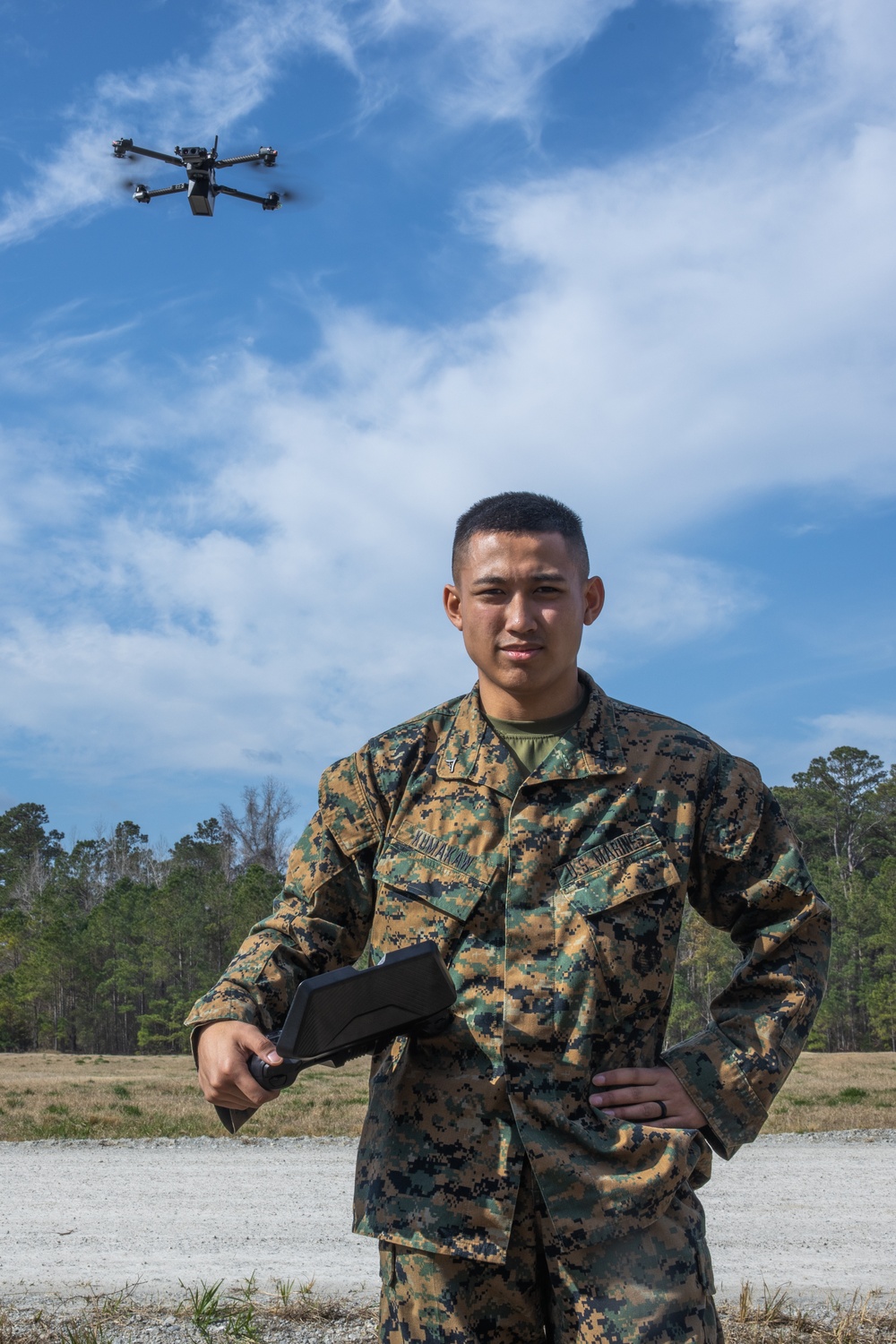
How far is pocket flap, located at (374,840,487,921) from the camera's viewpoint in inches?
110

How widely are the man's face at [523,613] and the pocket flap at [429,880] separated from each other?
49 centimetres

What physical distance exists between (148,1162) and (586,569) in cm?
1000

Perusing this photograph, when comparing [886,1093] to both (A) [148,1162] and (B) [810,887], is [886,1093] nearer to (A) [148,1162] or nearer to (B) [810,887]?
(A) [148,1162]

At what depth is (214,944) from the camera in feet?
202

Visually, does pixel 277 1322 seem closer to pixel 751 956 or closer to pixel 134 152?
pixel 751 956

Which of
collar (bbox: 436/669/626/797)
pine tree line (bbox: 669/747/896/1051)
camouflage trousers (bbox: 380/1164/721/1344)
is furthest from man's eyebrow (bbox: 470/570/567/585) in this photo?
pine tree line (bbox: 669/747/896/1051)

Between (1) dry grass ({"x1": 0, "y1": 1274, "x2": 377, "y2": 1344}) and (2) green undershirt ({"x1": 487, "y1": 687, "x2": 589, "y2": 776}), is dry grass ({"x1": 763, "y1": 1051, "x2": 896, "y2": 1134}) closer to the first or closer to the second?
(1) dry grass ({"x1": 0, "y1": 1274, "x2": 377, "y2": 1344})

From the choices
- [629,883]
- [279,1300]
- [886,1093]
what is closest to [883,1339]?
[279,1300]

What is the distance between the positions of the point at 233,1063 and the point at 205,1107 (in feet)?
48.7

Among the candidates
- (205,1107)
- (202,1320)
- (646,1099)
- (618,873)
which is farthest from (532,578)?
(205,1107)

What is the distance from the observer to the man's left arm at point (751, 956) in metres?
2.79

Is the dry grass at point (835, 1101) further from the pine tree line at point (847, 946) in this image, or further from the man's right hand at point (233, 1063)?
the pine tree line at point (847, 946)

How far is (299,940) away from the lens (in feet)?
9.42

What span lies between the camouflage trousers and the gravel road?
3737 mm
